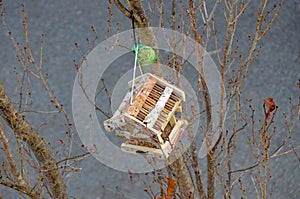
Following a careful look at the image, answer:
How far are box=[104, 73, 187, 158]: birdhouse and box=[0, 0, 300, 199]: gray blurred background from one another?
5.19 feet

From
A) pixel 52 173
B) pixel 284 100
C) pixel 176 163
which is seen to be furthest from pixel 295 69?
pixel 52 173

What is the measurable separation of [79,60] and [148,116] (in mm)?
2084

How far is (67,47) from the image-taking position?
11.1 feet

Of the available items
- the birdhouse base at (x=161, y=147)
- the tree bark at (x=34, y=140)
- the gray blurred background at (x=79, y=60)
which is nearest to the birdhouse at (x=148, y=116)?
the birdhouse base at (x=161, y=147)

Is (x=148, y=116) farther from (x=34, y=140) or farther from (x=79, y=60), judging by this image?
(x=79, y=60)

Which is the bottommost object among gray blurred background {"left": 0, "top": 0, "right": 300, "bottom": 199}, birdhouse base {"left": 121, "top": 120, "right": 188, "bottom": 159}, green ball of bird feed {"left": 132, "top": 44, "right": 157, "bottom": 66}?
birdhouse base {"left": 121, "top": 120, "right": 188, "bottom": 159}

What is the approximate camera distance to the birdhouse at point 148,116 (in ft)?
4.26

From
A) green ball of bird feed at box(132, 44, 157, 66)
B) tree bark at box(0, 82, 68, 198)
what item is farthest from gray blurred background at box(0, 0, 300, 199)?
green ball of bird feed at box(132, 44, 157, 66)

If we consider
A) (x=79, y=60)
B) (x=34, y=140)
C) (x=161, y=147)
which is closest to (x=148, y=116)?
(x=161, y=147)

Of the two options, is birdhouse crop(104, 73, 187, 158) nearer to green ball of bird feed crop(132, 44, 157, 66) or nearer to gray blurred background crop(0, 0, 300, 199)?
green ball of bird feed crop(132, 44, 157, 66)

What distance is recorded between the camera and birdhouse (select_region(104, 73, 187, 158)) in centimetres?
130

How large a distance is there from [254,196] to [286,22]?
54.0 inches

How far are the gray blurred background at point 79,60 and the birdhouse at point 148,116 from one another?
1581 mm

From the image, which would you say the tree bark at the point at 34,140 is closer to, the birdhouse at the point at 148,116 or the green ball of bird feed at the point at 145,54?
the birdhouse at the point at 148,116
